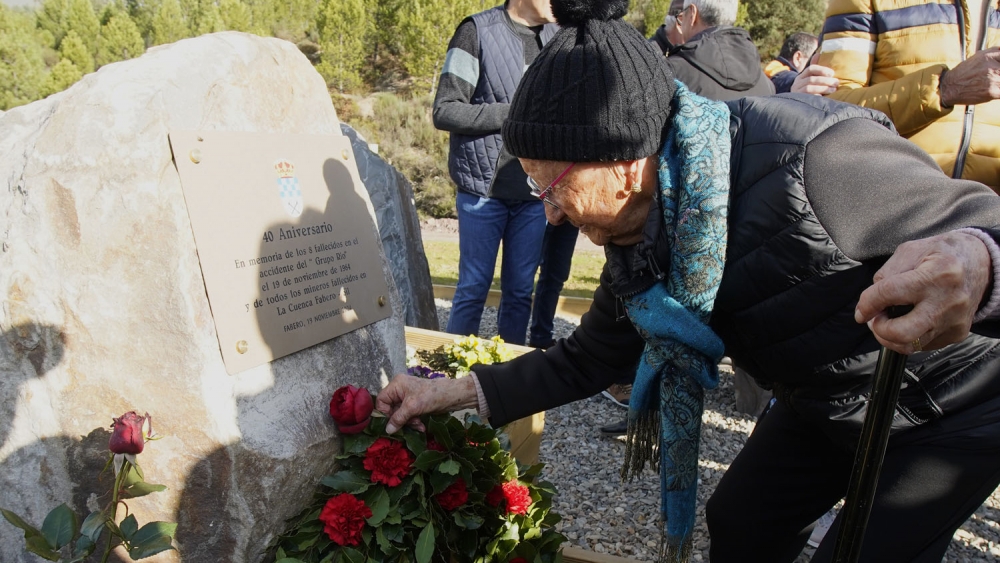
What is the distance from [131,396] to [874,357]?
1650mm

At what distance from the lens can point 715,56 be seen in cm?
311

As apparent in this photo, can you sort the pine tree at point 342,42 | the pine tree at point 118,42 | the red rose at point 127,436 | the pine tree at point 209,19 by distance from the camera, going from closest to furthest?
the red rose at point 127,436
the pine tree at point 342,42
the pine tree at point 118,42
the pine tree at point 209,19

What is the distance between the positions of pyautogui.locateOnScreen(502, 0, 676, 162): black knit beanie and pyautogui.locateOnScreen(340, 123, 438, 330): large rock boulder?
3.37 m

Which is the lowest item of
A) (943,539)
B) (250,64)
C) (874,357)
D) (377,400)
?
(943,539)

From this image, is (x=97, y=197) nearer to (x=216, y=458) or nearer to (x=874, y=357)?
(x=216, y=458)

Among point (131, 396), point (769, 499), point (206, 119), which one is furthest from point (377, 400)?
point (769, 499)

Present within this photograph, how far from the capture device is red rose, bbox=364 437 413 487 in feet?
5.35

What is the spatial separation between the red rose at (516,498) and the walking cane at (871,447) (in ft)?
2.51

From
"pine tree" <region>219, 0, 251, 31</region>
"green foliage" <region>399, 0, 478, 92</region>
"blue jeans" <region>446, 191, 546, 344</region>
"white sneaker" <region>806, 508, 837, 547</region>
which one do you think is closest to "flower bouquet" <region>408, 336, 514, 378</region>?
"blue jeans" <region>446, 191, 546, 344</region>

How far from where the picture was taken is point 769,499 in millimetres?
1902

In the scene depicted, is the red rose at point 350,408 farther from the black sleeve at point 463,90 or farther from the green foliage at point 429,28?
the green foliage at point 429,28

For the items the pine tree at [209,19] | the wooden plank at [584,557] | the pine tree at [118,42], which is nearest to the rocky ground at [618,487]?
the wooden plank at [584,557]

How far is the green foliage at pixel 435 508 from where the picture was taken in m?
1.57

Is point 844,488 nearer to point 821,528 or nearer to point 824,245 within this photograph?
point 824,245
